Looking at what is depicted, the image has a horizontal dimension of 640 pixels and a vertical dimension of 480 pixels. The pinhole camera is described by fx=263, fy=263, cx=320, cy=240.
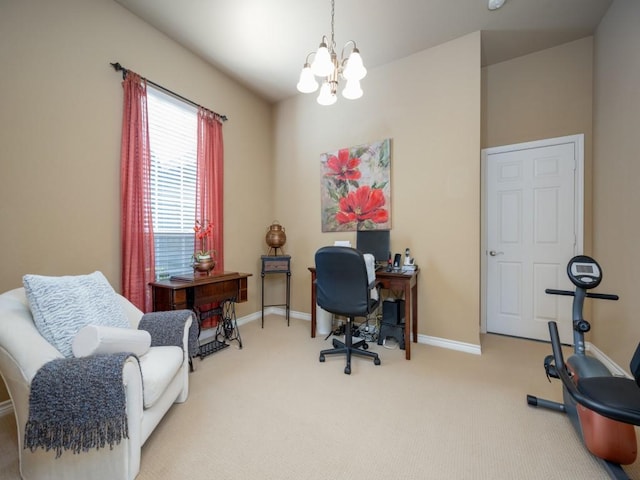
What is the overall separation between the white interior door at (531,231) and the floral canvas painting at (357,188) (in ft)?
4.00

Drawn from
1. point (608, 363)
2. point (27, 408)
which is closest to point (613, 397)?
point (608, 363)

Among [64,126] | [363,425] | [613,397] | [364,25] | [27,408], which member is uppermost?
[364,25]

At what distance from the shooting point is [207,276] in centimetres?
264

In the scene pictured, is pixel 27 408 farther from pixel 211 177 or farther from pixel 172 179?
pixel 211 177

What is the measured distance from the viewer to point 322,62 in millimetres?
1682

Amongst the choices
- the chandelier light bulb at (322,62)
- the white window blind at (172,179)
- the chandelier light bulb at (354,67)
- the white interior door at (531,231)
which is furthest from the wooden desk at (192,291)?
the white interior door at (531,231)

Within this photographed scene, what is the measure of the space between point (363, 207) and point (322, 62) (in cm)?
180

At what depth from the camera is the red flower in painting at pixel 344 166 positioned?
3.28 metres

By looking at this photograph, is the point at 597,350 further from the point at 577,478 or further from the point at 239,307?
the point at 239,307

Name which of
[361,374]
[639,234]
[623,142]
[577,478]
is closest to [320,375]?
[361,374]

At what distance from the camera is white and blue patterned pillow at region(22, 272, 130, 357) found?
1.32 metres

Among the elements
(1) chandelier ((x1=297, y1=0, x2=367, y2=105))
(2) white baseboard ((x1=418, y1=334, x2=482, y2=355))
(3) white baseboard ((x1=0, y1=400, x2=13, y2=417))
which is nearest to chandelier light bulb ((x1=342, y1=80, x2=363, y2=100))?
(1) chandelier ((x1=297, y1=0, x2=367, y2=105))

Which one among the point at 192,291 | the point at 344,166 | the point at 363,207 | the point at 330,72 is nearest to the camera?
the point at 330,72

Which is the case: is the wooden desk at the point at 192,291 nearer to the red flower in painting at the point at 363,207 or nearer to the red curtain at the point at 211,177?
the red curtain at the point at 211,177
